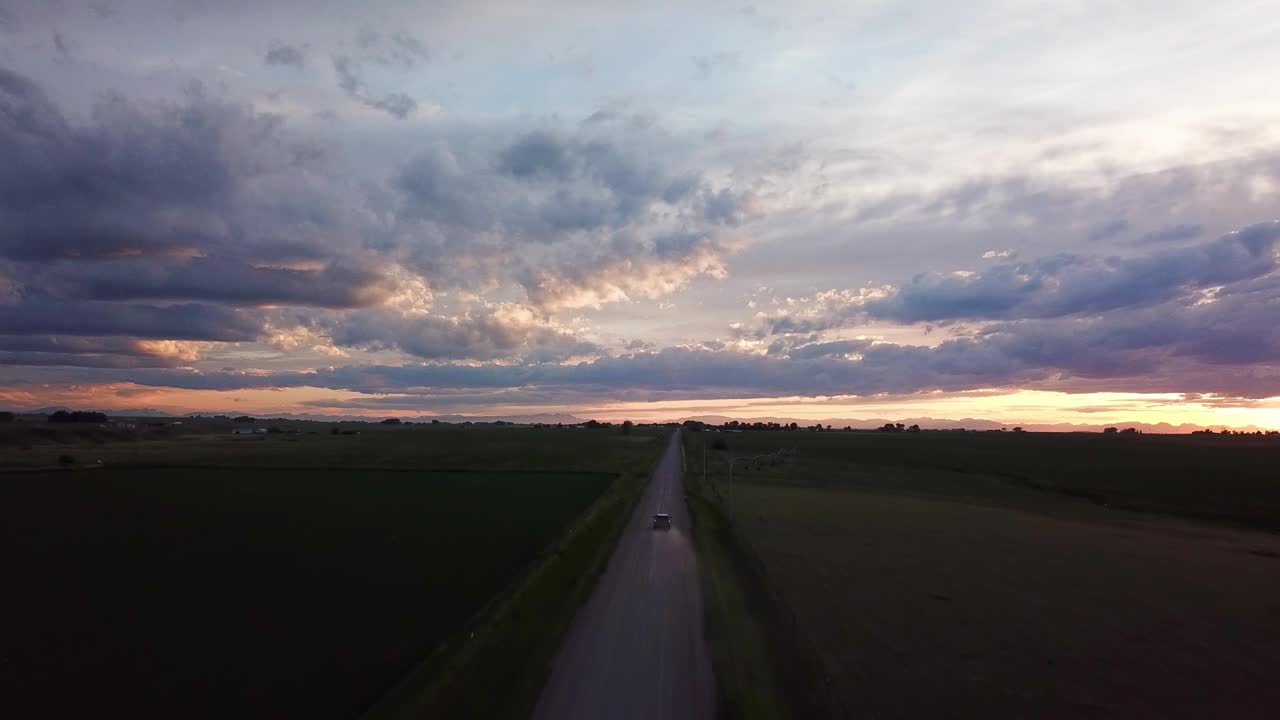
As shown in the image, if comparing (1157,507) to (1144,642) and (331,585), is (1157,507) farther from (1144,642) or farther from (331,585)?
(331,585)

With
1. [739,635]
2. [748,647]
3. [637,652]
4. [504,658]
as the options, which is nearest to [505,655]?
[504,658]

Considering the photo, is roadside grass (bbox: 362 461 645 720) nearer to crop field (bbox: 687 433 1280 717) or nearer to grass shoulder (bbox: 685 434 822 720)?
grass shoulder (bbox: 685 434 822 720)

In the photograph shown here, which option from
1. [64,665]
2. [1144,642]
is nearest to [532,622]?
[64,665]

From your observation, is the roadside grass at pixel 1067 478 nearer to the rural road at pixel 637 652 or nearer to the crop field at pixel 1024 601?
the crop field at pixel 1024 601

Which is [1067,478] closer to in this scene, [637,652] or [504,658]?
[637,652]

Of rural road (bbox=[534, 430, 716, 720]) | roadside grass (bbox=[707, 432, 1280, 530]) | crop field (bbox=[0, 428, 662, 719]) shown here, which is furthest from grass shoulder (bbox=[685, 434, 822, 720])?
roadside grass (bbox=[707, 432, 1280, 530])

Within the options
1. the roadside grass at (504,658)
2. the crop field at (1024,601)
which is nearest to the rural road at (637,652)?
the roadside grass at (504,658)
